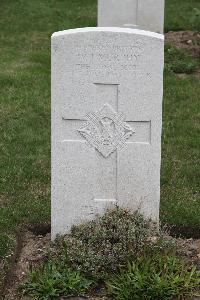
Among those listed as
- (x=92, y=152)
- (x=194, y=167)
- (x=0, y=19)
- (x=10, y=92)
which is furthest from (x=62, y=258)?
(x=0, y=19)

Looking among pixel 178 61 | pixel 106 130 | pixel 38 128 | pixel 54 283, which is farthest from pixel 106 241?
pixel 178 61

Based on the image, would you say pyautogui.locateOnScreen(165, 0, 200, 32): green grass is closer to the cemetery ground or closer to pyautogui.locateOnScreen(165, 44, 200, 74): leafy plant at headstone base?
the cemetery ground

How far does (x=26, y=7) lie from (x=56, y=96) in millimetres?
8686

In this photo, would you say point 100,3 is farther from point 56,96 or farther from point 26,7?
point 56,96

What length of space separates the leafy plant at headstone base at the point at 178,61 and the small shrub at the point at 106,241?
4.93 metres

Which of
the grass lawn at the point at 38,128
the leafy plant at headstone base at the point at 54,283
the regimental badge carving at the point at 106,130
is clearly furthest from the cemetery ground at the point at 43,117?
the regimental badge carving at the point at 106,130

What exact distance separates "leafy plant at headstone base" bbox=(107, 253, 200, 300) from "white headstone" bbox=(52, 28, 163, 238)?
52 centimetres

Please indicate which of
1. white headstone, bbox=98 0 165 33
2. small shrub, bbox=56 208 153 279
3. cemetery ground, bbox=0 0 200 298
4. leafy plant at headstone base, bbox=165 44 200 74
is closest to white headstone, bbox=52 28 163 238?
small shrub, bbox=56 208 153 279

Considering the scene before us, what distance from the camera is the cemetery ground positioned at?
5.76 metres

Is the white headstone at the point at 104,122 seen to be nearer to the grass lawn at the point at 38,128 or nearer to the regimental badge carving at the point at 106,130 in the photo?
the regimental badge carving at the point at 106,130

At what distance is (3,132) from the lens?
746cm

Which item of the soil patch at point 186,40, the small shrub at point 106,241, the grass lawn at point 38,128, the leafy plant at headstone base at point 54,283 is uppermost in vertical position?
the soil patch at point 186,40

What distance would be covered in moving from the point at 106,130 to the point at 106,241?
2.43 ft

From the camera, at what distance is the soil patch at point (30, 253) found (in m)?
4.69
